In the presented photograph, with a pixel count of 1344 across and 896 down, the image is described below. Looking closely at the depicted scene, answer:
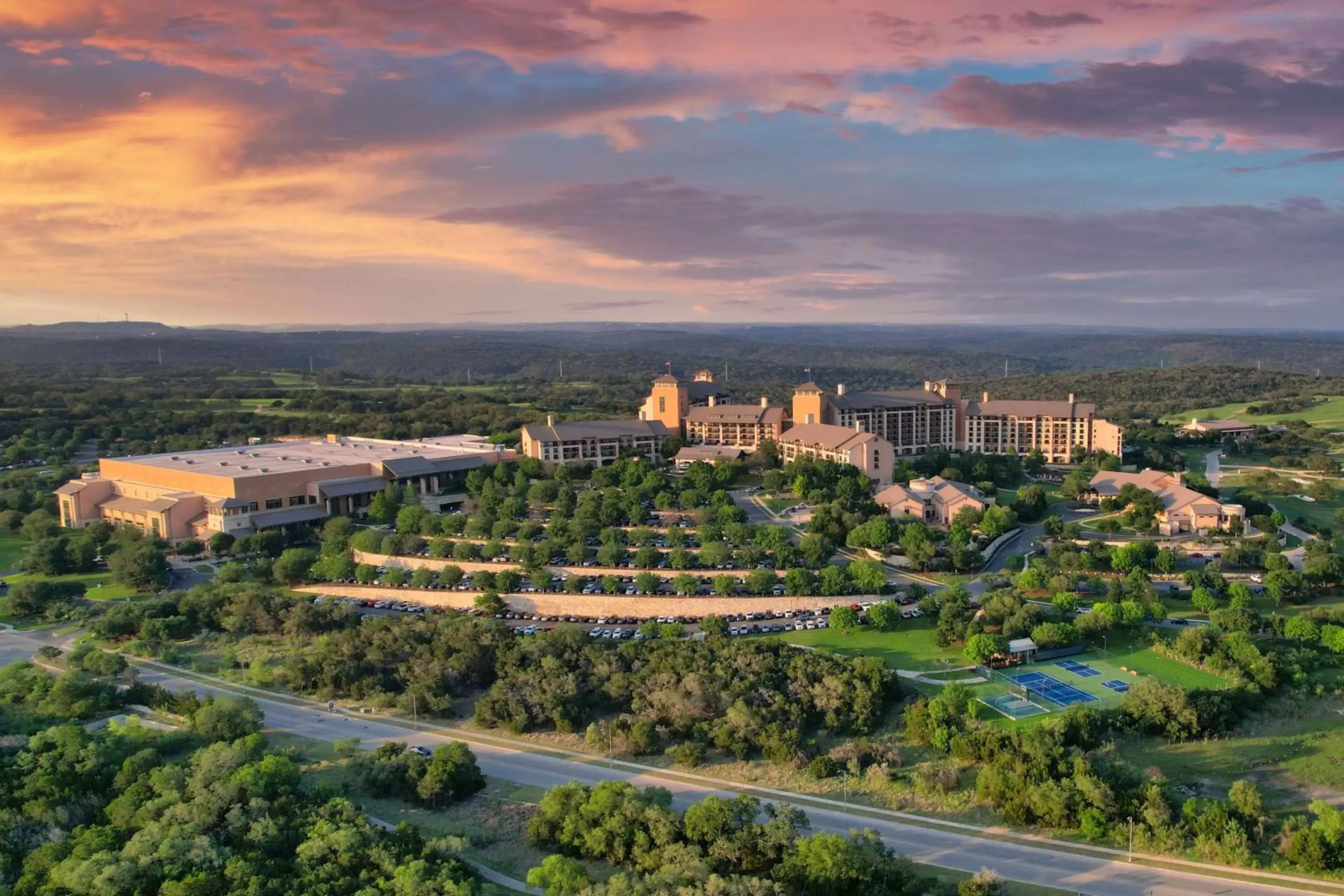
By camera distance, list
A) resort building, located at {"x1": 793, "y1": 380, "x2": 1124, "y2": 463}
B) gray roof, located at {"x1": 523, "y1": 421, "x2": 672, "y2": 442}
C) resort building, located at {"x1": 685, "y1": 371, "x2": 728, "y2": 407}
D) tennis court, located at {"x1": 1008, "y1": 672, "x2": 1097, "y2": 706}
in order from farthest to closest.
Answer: resort building, located at {"x1": 685, "y1": 371, "x2": 728, "y2": 407} → resort building, located at {"x1": 793, "y1": 380, "x2": 1124, "y2": 463} → gray roof, located at {"x1": 523, "y1": 421, "x2": 672, "y2": 442} → tennis court, located at {"x1": 1008, "y1": 672, "x2": 1097, "y2": 706}

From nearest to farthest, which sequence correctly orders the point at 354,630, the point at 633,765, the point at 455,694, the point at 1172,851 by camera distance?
1. the point at 1172,851
2. the point at 633,765
3. the point at 455,694
4. the point at 354,630

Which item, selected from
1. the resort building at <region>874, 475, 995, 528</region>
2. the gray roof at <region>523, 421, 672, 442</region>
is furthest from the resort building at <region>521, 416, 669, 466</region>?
the resort building at <region>874, 475, 995, 528</region>

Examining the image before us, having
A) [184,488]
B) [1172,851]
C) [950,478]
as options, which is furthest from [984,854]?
[184,488]

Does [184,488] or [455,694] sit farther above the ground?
[184,488]

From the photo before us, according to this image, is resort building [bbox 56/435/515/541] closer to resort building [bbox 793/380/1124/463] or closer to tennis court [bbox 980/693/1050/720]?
resort building [bbox 793/380/1124/463]

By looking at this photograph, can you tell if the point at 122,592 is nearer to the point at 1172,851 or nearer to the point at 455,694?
the point at 455,694

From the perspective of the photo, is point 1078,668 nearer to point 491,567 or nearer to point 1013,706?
point 1013,706
